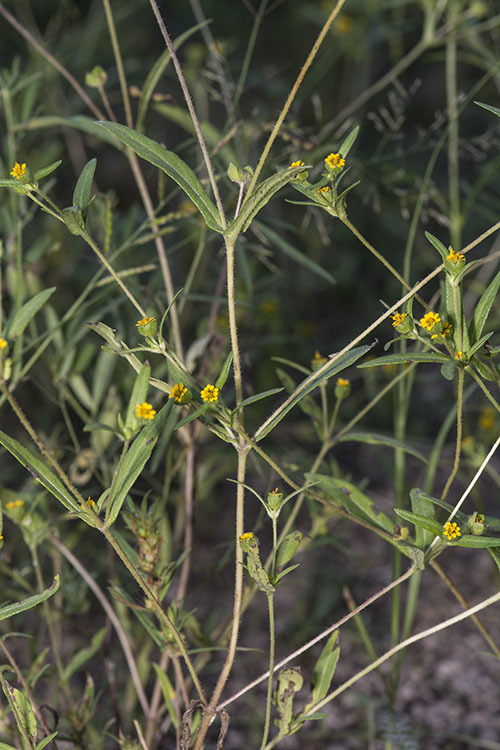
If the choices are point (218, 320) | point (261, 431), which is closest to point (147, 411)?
point (261, 431)

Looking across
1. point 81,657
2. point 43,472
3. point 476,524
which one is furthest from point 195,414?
point 81,657

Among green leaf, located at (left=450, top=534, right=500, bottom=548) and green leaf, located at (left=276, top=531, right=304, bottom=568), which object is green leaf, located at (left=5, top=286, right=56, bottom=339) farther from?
green leaf, located at (left=450, top=534, right=500, bottom=548)

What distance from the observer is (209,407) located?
59 centimetres

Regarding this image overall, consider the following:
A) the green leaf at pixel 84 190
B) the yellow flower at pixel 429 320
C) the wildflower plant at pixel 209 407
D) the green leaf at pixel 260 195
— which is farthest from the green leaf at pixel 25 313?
the yellow flower at pixel 429 320

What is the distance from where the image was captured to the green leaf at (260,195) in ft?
1.83

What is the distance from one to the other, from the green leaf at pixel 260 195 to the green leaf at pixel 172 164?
2 cm

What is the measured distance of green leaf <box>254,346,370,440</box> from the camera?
0.59 metres

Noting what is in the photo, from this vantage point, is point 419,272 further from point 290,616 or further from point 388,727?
point 388,727

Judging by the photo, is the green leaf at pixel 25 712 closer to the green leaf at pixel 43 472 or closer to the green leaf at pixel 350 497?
the green leaf at pixel 43 472

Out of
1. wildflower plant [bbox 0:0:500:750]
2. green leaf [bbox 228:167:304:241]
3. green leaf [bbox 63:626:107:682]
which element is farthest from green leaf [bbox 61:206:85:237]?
green leaf [bbox 63:626:107:682]

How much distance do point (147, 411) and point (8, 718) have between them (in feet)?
1.48

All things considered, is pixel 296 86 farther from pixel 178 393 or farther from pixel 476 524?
pixel 476 524

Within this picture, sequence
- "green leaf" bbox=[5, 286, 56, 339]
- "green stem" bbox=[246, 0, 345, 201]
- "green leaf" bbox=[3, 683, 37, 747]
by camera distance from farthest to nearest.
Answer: "green leaf" bbox=[5, 286, 56, 339]
"green leaf" bbox=[3, 683, 37, 747]
"green stem" bbox=[246, 0, 345, 201]

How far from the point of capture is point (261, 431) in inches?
23.6
